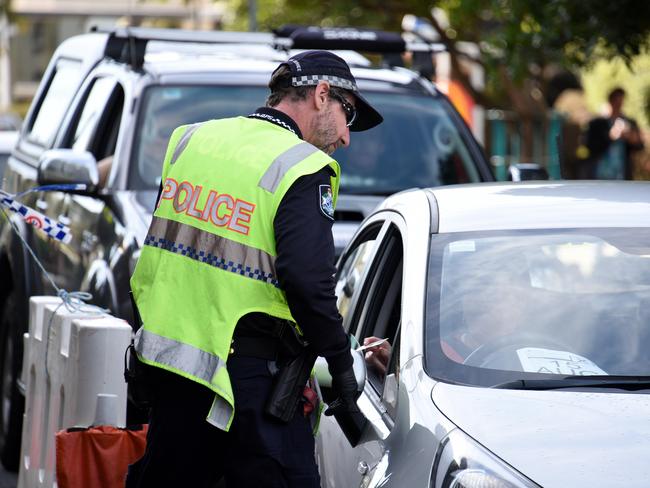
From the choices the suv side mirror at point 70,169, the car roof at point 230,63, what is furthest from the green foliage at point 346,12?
the suv side mirror at point 70,169

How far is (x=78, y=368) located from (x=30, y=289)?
2.84m

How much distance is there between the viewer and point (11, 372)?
779 centimetres

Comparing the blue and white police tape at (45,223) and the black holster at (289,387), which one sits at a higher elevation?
the blue and white police tape at (45,223)

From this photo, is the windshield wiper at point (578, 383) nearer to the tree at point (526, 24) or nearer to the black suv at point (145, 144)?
the black suv at point (145, 144)

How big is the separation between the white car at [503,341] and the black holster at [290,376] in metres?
0.25

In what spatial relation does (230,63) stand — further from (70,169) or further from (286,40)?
(70,169)

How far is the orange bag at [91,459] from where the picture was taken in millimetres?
4637

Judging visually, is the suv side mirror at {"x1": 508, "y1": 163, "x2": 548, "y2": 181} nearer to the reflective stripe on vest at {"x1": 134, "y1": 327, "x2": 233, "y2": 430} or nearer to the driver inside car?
the driver inside car

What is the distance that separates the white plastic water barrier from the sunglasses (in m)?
1.25

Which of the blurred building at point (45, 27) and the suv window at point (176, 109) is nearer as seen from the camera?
the suv window at point (176, 109)

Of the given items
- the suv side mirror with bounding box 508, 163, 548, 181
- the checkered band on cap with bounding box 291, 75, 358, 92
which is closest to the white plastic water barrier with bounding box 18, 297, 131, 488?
the checkered band on cap with bounding box 291, 75, 358, 92

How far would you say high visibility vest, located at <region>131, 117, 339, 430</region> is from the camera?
3.80 meters

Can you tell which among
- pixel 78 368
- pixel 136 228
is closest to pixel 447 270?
pixel 78 368

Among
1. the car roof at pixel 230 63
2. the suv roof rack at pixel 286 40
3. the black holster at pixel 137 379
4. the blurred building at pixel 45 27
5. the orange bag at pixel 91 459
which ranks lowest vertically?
the blurred building at pixel 45 27
